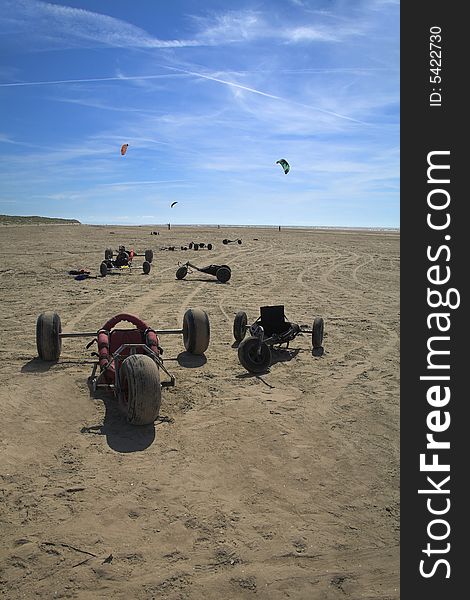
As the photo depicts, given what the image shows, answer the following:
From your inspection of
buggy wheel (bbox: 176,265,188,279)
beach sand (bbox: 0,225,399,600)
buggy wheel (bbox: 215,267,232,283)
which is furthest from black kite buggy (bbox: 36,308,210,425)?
buggy wheel (bbox: 176,265,188,279)

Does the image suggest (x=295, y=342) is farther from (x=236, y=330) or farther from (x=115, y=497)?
(x=115, y=497)

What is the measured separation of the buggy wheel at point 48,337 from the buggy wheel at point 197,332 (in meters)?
1.96

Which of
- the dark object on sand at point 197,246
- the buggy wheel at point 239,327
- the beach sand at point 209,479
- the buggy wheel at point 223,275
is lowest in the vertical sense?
the beach sand at point 209,479

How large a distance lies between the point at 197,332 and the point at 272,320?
1353mm

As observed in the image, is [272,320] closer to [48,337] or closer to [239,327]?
[239,327]

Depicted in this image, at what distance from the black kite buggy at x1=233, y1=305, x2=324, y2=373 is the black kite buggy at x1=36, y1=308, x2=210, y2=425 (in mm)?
848

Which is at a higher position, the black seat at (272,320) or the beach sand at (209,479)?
the black seat at (272,320)

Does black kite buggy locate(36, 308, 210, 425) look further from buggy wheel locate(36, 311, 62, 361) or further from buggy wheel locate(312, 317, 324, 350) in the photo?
buggy wheel locate(312, 317, 324, 350)

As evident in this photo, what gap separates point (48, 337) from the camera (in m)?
7.57

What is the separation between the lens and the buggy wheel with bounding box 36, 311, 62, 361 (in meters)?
7.54

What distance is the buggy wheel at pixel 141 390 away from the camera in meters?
5.27

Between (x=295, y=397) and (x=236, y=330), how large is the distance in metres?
2.77

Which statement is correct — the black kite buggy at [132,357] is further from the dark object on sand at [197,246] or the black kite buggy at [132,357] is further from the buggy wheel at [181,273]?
the dark object on sand at [197,246]

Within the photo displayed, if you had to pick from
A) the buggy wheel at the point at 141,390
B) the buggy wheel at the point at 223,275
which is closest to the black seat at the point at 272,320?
the buggy wheel at the point at 141,390
